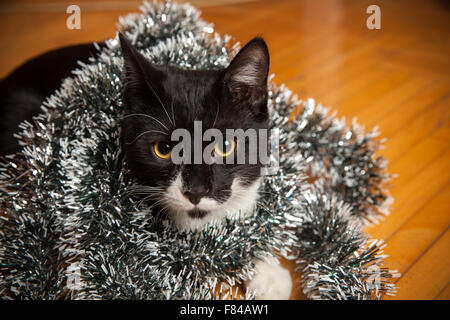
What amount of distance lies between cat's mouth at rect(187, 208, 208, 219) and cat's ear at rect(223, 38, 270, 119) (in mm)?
240

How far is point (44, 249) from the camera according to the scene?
32.5 inches

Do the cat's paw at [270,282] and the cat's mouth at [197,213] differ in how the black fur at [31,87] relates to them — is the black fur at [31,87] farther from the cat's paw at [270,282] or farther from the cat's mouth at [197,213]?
the cat's paw at [270,282]

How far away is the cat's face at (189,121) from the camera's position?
0.74 m

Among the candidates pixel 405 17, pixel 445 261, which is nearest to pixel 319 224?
pixel 445 261

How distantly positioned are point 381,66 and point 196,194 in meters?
1.52

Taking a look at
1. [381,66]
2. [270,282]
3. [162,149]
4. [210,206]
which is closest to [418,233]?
[270,282]

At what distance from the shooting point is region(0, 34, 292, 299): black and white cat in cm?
74

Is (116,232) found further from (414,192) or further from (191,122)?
(414,192)

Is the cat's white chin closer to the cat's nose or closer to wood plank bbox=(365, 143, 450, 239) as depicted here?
the cat's nose

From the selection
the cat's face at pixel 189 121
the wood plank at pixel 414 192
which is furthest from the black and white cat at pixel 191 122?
the wood plank at pixel 414 192

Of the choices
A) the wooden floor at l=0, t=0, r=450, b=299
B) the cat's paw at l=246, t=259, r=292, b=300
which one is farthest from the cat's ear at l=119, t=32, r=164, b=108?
the wooden floor at l=0, t=0, r=450, b=299

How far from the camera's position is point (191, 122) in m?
0.75
